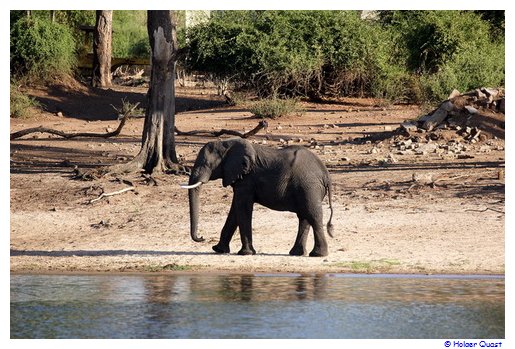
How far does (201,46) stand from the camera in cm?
3181

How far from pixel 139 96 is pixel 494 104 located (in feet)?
54.7

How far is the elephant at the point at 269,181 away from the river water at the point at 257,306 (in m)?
0.69

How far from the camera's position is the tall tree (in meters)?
19.5

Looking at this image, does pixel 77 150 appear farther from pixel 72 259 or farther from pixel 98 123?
pixel 72 259

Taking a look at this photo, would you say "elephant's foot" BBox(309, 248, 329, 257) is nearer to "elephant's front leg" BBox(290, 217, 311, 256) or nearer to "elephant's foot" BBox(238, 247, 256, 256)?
"elephant's front leg" BBox(290, 217, 311, 256)

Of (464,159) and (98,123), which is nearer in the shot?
(464,159)

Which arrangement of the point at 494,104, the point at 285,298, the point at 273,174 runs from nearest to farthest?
the point at 285,298, the point at 273,174, the point at 494,104

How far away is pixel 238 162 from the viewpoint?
13.4m

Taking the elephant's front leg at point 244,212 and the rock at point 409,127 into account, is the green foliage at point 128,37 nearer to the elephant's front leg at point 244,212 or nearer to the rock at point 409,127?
the rock at point 409,127

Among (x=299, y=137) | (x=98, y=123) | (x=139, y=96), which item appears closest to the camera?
(x=299, y=137)

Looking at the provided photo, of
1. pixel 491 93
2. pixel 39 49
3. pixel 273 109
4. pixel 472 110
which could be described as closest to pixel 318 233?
pixel 472 110

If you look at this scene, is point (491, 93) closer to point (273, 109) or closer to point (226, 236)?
point (273, 109)
